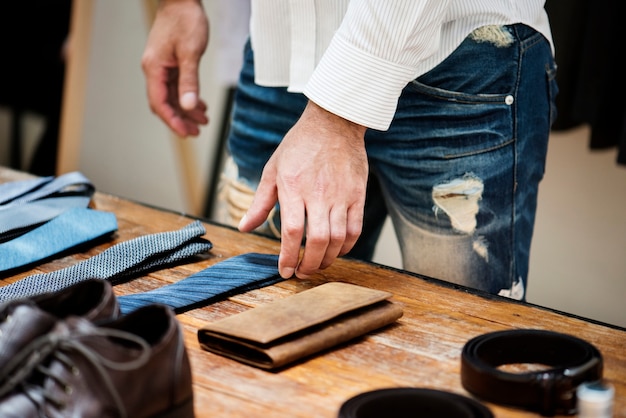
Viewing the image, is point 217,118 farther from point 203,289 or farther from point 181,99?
point 203,289

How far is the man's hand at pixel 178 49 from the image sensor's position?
141cm

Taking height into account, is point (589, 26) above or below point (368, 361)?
above

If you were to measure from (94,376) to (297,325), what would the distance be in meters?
0.26

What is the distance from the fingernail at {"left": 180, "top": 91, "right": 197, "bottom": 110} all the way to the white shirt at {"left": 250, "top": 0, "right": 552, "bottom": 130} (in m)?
0.31

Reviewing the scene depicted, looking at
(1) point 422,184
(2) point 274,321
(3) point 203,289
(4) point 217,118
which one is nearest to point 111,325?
(2) point 274,321

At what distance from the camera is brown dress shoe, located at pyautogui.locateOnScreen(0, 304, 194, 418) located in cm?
65

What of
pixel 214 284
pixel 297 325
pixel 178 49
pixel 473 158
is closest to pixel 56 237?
pixel 214 284

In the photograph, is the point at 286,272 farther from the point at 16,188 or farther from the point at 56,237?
the point at 16,188

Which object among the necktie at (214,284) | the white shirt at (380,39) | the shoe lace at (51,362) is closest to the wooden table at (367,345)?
the necktie at (214,284)

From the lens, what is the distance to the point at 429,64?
114cm

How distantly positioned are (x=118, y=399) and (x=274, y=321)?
24 centimetres

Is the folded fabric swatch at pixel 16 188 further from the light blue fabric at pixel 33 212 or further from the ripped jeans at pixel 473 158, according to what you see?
the ripped jeans at pixel 473 158

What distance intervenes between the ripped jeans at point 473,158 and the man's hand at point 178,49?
38 centimetres

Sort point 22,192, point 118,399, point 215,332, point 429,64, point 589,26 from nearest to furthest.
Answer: point 118,399 → point 215,332 → point 429,64 → point 22,192 → point 589,26
